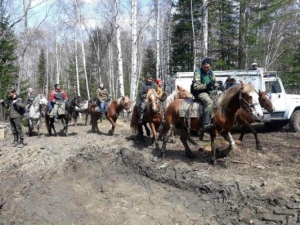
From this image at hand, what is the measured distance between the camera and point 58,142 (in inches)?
437

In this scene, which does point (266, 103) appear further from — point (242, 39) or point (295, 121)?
point (242, 39)

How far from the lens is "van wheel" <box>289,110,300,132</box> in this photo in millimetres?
12109

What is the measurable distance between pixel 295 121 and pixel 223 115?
237 inches

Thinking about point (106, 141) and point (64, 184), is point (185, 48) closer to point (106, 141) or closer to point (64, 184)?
point (106, 141)

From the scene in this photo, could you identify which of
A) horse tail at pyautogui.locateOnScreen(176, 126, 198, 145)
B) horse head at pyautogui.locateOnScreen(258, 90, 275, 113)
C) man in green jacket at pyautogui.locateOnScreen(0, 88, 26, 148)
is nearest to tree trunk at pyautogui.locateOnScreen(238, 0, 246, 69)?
horse head at pyautogui.locateOnScreen(258, 90, 275, 113)

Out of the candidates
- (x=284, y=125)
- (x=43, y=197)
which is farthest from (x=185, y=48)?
(x=43, y=197)

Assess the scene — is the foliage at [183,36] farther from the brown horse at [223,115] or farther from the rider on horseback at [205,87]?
the rider on horseback at [205,87]

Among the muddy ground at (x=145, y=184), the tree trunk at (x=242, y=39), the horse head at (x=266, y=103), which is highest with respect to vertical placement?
the tree trunk at (x=242, y=39)

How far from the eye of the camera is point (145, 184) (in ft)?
26.5

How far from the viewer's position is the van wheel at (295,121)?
12.1m

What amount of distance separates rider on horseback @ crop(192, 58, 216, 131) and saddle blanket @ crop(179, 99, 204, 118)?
0.59ft

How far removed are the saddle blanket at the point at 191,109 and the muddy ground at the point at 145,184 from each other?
4.50 ft

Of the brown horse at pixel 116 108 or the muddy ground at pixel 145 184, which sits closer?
the muddy ground at pixel 145 184

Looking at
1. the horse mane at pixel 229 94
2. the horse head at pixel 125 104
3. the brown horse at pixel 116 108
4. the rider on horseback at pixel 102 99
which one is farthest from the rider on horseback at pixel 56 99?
the horse mane at pixel 229 94
